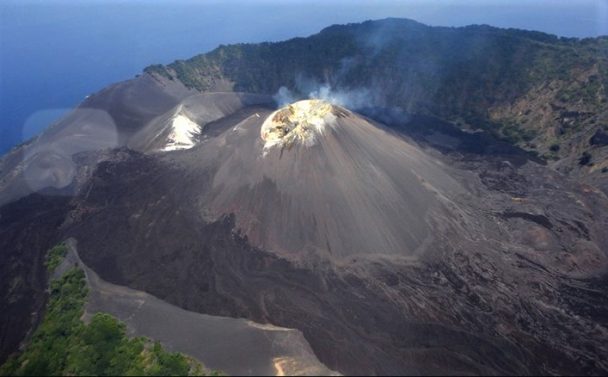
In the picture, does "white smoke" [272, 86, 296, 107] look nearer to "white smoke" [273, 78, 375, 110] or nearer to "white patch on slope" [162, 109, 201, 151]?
"white smoke" [273, 78, 375, 110]

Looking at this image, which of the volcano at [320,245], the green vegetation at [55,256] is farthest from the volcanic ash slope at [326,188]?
the green vegetation at [55,256]

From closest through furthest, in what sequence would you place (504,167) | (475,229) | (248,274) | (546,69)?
1. (248,274)
2. (475,229)
3. (504,167)
4. (546,69)

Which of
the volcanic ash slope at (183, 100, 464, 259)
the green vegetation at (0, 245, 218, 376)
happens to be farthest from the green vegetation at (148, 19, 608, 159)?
the green vegetation at (0, 245, 218, 376)

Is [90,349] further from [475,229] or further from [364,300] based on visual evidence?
[475,229]

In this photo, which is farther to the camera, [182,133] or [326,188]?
[182,133]

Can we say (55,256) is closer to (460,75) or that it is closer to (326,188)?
(326,188)

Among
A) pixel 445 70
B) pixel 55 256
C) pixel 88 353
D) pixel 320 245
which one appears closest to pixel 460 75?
pixel 445 70

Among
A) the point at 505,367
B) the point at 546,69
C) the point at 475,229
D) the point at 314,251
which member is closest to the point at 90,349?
the point at 314,251
